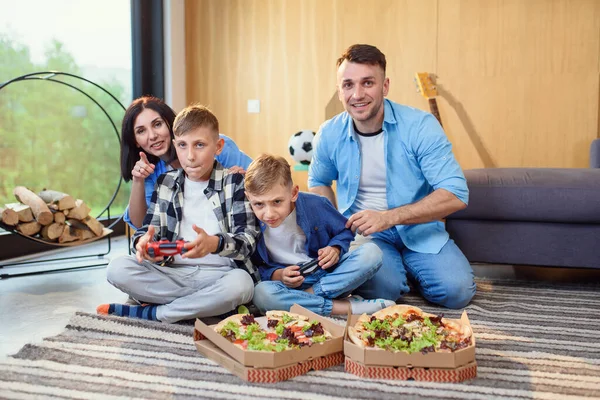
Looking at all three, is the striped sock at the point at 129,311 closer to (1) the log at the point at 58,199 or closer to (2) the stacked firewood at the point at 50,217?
(2) the stacked firewood at the point at 50,217

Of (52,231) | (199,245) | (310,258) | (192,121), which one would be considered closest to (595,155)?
(310,258)

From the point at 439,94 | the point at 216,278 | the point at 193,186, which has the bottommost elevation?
the point at 216,278

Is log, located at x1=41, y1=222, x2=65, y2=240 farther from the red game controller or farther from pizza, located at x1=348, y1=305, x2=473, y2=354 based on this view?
pizza, located at x1=348, y1=305, x2=473, y2=354

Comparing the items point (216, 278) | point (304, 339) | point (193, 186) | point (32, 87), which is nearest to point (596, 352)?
point (304, 339)

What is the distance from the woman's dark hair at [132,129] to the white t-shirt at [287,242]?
0.47m

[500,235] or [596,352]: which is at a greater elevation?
[500,235]

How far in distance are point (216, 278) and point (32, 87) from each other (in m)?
1.82

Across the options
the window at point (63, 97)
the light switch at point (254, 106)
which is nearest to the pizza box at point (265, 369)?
the window at point (63, 97)

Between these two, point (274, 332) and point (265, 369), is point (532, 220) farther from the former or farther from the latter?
point (265, 369)

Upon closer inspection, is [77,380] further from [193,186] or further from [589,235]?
[589,235]

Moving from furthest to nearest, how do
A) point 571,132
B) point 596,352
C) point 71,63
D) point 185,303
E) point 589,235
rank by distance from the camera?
point 571,132
point 71,63
point 589,235
point 185,303
point 596,352

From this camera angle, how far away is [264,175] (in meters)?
1.83

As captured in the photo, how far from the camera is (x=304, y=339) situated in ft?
4.95

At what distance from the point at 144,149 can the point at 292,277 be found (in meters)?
0.71
